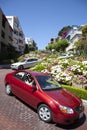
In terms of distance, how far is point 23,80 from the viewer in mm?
8547

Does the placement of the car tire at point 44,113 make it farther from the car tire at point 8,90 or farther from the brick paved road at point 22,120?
the car tire at point 8,90

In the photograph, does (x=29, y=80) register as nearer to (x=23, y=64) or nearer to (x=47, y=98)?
(x=47, y=98)

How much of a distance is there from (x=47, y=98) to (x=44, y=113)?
561mm

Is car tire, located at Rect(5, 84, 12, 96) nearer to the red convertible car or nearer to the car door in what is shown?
the red convertible car

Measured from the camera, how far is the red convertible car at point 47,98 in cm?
655

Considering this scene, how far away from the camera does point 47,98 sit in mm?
6938

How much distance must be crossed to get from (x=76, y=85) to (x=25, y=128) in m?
6.23

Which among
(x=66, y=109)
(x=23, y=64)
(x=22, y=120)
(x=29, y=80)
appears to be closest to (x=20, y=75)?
(x=29, y=80)

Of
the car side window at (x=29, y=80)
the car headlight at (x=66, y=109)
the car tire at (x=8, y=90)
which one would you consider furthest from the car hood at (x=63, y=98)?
the car tire at (x=8, y=90)

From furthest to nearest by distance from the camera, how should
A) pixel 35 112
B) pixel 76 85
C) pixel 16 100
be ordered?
1. pixel 76 85
2. pixel 16 100
3. pixel 35 112

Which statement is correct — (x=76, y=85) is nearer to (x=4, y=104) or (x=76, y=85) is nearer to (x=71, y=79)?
(x=71, y=79)

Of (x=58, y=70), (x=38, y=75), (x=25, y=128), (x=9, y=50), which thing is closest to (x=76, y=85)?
(x=58, y=70)

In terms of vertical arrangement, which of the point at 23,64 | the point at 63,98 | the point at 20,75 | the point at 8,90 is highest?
the point at 20,75

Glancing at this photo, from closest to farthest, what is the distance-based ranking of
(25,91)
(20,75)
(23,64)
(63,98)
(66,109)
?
(66,109) < (63,98) < (25,91) < (20,75) < (23,64)
